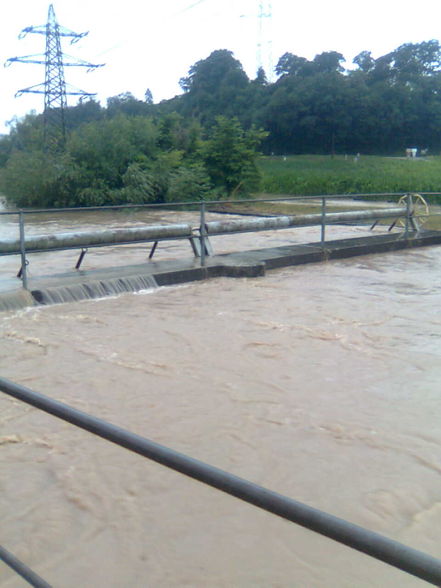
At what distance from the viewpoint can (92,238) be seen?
428 inches

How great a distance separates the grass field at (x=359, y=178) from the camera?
42812mm

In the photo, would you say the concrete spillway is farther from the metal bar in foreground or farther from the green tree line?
the green tree line

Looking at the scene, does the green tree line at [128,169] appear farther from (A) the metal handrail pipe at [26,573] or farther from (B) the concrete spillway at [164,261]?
(A) the metal handrail pipe at [26,573]

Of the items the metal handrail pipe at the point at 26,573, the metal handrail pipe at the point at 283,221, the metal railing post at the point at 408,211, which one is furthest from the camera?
the metal railing post at the point at 408,211

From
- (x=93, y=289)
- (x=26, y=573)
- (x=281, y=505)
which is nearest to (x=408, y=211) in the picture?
(x=93, y=289)

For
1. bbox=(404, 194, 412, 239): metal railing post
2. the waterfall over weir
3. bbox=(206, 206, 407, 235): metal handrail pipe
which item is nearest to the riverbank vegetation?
bbox=(404, 194, 412, 239): metal railing post

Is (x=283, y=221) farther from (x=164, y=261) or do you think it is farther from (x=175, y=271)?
(x=175, y=271)

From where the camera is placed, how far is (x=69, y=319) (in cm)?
938

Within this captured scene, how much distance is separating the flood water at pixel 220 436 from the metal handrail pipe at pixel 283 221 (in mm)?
2618

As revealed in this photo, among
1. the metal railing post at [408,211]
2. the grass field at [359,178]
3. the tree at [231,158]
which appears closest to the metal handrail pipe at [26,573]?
the metal railing post at [408,211]

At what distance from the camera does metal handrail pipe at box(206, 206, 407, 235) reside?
499 inches

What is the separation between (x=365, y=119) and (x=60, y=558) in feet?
229

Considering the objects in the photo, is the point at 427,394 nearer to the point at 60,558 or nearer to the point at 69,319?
the point at 60,558

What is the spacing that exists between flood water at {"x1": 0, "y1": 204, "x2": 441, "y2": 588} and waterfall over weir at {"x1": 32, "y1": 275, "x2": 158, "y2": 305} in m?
0.24
